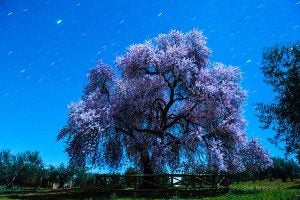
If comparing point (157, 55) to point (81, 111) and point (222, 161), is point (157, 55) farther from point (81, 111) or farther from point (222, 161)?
point (222, 161)

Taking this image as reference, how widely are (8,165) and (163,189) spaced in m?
81.1

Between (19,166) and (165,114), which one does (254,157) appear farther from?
(19,166)

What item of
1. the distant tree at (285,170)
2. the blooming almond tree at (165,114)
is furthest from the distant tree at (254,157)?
the distant tree at (285,170)

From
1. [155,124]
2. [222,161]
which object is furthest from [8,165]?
[222,161]

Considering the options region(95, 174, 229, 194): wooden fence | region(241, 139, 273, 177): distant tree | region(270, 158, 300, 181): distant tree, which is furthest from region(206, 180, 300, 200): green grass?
region(270, 158, 300, 181): distant tree

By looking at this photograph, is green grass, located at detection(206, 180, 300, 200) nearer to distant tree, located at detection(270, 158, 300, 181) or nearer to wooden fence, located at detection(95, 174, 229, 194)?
wooden fence, located at detection(95, 174, 229, 194)

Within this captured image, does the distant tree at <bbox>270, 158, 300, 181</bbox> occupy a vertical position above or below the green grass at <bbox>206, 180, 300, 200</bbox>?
above

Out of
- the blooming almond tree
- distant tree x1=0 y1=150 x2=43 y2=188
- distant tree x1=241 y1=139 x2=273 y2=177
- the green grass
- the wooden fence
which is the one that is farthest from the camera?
distant tree x1=0 y1=150 x2=43 y2=188

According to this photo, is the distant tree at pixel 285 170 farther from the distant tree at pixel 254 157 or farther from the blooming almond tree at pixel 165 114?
the blooming almond tree at pixel 165 114

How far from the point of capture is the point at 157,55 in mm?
42938

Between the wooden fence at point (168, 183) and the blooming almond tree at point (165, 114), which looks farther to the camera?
the blooming almond tree at point (165, 114)

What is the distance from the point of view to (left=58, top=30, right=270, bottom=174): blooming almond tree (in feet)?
133

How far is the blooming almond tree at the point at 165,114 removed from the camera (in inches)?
1594

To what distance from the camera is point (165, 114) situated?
143 ft
